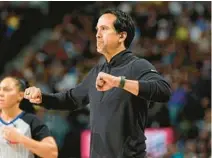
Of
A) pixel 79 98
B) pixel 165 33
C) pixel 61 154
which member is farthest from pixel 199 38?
pixel 79 98

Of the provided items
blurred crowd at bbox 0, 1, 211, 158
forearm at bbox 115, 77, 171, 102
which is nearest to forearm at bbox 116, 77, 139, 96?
forearm at bbox 115, 77, 171, 102

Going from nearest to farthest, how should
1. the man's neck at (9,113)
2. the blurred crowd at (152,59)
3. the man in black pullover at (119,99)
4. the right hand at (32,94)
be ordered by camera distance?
the man in black pullover at (119,99) → the right hand at (32,94) → the man's neck at (9,113) → the blurred crowd at (152,59)

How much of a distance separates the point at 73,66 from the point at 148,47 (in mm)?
1331

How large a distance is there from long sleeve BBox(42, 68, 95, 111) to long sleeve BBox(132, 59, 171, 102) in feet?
1.71

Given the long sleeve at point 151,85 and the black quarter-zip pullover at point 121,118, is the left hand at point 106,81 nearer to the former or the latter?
the long sleeve at point 151,85

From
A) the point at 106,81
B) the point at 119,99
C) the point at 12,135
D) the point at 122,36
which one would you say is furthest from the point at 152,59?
the point at 106,81

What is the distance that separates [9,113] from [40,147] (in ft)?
1.33

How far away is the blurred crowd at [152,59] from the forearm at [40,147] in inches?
139

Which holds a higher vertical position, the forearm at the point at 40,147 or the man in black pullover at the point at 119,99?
the man in black pullover at the point at 119,99

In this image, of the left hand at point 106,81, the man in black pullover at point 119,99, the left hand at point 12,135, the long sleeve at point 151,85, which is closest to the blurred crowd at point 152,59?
the left hand at point 12,135

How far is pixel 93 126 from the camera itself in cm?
334

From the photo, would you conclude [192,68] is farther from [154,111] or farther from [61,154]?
[61,154]

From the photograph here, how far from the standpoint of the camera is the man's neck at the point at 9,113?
406 centimetres

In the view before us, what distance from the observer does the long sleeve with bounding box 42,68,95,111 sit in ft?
11.9
